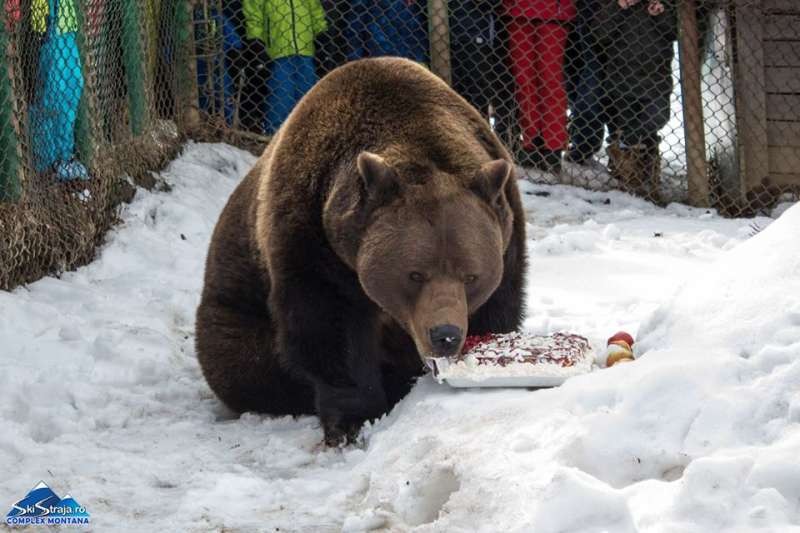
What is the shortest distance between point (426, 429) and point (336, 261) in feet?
3.18

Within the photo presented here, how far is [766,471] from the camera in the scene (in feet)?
11.3

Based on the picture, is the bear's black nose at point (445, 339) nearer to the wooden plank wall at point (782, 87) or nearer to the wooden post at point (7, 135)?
the wooden post at point (7, 135)

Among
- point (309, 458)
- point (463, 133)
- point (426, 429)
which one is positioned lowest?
point (309, 458)

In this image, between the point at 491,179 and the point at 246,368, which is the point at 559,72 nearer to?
the point at 246,368

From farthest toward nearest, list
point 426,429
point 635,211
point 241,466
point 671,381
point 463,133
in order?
point 635,211 < point 463,133 < point 241,466 < point 426,429 < point 671,381

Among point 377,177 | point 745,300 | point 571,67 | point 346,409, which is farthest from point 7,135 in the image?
point 571,67

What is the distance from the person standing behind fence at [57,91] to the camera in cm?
748

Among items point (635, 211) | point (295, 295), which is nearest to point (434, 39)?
point (635, 211)

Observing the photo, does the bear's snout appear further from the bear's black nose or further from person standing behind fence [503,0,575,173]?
person standing behind fence [503,0,575,173]

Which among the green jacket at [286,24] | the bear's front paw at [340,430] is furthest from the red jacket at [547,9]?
the bear's front paw at [340,430]

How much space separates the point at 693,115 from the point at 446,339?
601 cm

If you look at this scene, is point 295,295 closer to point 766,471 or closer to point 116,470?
point 116,470

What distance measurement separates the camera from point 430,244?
5043 millimetres

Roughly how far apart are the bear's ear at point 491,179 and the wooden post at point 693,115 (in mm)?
5344
